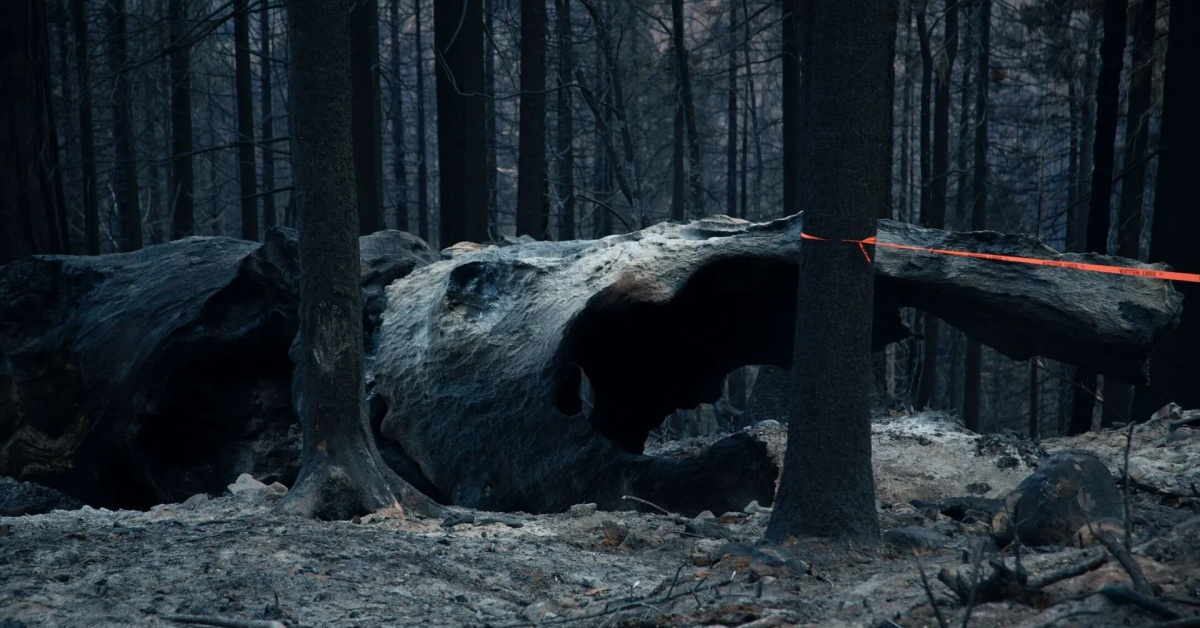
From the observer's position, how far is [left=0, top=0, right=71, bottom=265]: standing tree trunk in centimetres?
952

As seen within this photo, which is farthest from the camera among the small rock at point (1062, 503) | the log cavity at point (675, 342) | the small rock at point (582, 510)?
the log cavity at point (675, 342)

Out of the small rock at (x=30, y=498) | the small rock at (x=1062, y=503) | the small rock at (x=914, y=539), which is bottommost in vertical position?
the small rock at (x=30, y=498)

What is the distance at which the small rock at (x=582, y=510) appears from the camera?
5.87m

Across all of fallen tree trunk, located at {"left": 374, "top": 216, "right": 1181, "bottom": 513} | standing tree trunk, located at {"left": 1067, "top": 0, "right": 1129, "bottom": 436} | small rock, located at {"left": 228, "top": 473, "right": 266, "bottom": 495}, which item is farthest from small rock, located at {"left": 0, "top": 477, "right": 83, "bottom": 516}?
standing tree trunk, located at {"left": 1067, "top": 0, "right": 1129, "bottom": 436}

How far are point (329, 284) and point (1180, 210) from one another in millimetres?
7962

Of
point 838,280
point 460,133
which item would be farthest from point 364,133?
point 838,280

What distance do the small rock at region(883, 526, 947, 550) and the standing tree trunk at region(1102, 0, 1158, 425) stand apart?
7734 millimetres

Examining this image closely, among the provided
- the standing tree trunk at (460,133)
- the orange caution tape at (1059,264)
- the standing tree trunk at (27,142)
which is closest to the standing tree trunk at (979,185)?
A: the standing tree trunk at (460,133)

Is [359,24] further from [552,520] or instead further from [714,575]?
[714,575]

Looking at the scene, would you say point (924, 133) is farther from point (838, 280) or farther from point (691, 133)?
point (838, 280)

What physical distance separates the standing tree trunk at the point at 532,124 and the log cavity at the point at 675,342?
17.2ft

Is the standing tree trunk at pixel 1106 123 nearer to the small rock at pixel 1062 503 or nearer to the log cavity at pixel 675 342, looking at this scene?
the log cavity at pixel 675 342

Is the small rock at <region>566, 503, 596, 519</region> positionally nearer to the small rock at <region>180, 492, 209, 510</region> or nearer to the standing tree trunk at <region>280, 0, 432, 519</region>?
the standing tree trunk at <region>280, 0, 432, 519</region>

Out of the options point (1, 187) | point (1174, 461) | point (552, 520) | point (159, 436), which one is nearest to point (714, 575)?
point (552, 520)
